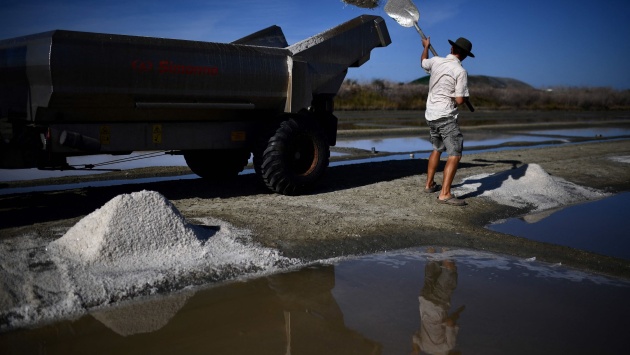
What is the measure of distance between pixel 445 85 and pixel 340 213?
2.08 metres

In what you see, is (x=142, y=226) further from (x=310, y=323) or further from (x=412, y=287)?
(x=412, y=287)

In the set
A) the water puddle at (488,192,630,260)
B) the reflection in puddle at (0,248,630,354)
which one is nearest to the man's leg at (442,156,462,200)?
the water puddle at (488,192,630,260)

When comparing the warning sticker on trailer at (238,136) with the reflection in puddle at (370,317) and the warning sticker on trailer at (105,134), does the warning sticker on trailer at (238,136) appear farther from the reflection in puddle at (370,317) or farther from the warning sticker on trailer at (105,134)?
the reflection in puddle at (370,317)

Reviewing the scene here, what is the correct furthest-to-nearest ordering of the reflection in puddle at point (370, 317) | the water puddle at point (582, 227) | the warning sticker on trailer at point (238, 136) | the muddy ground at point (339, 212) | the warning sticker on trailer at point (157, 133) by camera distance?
the warning sticker on trailer at point (238, 136) < the warning sticker on trailer at point (157, 133) < the water puddle at point (582, 227) < the muddy ground at point (339, 212) < the reflection in puddle at point (370, 317)

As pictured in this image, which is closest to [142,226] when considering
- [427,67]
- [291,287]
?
[291,287]

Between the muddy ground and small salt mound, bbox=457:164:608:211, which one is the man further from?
small salt mound, bbox=457:164:608:211

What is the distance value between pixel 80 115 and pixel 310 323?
381 cm

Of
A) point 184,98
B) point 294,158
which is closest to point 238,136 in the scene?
point 294,158

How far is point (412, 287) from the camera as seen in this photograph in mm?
4246

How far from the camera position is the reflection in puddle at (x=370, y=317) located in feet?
10.7

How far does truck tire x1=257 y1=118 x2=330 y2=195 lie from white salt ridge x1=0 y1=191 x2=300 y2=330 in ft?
6.94

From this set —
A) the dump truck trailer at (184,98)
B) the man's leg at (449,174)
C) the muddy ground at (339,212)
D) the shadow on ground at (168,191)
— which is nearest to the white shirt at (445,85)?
the man's leg at (449,174)

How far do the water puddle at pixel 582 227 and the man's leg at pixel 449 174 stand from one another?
0.84 meters

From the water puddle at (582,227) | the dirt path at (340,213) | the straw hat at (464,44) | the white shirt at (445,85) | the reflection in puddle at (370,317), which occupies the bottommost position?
the reflection in puddle at (370,317)
